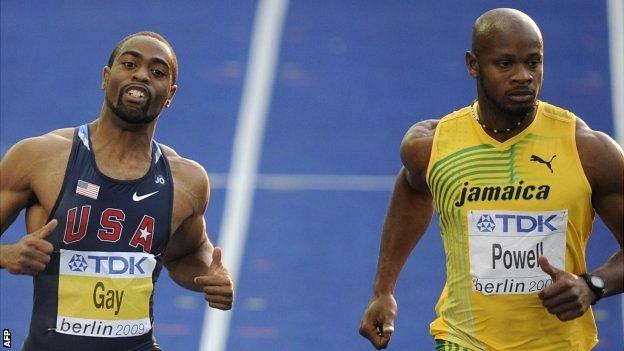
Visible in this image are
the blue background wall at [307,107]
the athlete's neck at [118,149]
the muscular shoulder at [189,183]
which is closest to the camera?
the athlete's neck at [118,149]

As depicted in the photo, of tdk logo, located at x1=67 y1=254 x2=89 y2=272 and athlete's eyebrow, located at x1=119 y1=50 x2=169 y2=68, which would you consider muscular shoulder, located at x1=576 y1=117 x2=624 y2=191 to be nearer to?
athlete's eyebrow, located at x1=119 y1=50 x2=169 y2=68

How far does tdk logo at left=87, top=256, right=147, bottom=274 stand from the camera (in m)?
6.12

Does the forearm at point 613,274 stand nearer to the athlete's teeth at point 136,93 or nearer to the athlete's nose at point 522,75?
the athlete's nose at point 522,75

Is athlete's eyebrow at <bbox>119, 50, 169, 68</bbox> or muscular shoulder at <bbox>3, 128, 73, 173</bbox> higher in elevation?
athlete's eyebrow at <bbox>119, 50, 169, 68</bbox>

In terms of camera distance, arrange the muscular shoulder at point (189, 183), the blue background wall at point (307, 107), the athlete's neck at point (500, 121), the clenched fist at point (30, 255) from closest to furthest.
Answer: the clenched fist at point (30, 255) < the athlete's neck at point (500, 121) < the muscular shoulder at point (189, 183) < the blue background wall at point (307, 107)

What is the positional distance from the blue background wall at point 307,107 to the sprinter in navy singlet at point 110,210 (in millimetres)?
3476

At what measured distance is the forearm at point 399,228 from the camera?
260 inches

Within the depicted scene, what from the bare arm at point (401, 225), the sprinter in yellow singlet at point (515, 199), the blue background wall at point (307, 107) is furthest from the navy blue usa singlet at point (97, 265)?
the blue background wall at point (307, 107)

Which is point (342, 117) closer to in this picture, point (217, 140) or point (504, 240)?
point (217, 140)

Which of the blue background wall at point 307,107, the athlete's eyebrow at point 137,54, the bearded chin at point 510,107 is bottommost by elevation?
the bearded chin at point 510,107

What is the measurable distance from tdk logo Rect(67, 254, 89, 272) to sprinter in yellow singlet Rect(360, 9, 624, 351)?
4.56 feet

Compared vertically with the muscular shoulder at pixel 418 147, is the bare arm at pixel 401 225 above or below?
below

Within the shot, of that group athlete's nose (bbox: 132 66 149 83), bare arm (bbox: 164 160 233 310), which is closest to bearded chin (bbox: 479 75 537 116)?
bare arm (bbox: 164 160 233 310)

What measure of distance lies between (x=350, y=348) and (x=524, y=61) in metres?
4.01
